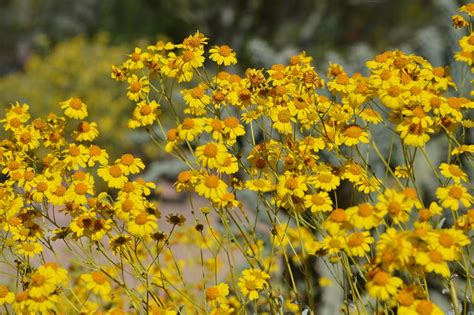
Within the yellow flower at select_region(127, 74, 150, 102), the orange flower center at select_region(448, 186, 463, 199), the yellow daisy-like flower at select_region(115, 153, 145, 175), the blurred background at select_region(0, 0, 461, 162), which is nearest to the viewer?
the orange flower center at select_region(448, 186, 463, 199)

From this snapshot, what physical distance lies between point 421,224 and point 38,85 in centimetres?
466

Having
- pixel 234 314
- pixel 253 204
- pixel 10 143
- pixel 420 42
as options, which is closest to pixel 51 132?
pixel 10 143

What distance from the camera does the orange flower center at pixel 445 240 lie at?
1.31 m

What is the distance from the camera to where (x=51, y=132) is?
200 cm

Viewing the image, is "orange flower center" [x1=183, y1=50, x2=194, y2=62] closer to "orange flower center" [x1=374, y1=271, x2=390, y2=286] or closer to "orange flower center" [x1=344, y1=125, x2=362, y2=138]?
"orange flower center" [x1=344, y1=125, x2=362, y2=138]

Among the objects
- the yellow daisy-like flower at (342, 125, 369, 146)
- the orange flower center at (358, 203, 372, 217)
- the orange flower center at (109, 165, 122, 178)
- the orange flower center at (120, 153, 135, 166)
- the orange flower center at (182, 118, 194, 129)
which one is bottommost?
the orange flower center at (358, 203, 372, 217)

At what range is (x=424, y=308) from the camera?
1299mm

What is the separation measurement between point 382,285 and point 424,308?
9 cm

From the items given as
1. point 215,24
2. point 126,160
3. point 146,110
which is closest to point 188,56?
point 146,110

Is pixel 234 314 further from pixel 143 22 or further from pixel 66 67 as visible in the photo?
pixel 143 22

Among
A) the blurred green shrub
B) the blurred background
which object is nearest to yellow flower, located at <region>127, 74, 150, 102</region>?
the blurred green shrub

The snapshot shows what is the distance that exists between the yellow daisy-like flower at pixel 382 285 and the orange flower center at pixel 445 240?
105 mm

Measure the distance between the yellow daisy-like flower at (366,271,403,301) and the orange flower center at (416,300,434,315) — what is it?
50 mm

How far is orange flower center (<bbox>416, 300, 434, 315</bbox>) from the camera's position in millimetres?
1299
